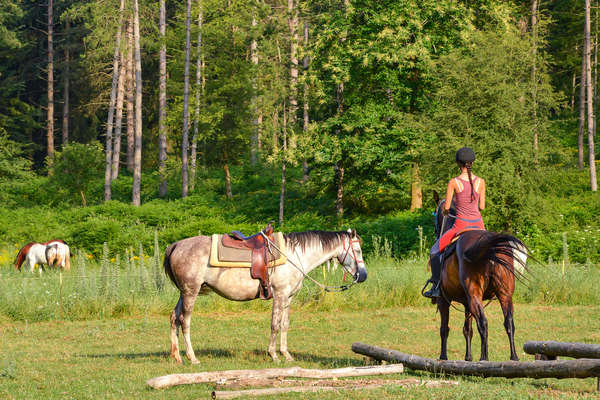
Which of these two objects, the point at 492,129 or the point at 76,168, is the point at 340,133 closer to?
the point at 492,129

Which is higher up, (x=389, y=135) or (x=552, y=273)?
(x=389, y=135)

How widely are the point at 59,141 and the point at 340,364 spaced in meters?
56.5

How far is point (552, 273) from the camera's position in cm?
1859

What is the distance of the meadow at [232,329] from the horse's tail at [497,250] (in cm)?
51

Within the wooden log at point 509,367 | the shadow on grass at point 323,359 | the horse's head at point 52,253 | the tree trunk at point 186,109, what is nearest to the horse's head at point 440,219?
the wooden log at point 509,367

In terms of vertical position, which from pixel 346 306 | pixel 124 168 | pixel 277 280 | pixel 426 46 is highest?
pixel 426 46

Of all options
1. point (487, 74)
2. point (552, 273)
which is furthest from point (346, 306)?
point (487, 74)

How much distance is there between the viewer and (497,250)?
27.1 feet

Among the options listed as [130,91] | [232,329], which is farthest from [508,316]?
[130,91]

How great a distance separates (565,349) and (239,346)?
588cm

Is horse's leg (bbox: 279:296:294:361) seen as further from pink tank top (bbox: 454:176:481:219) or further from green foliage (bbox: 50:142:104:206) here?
green foliage (bbox: 50:142:104:206)

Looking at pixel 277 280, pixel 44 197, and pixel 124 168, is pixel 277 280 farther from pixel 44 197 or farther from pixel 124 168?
pixel 124 168

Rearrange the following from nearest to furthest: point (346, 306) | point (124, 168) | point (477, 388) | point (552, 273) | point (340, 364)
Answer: point (477, 388) → point (340, 364) → point (346, 306) → point (552, 273) → point (124, 168)

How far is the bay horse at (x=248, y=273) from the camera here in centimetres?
1043
